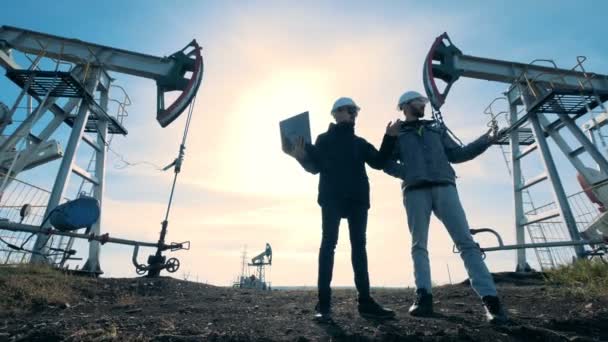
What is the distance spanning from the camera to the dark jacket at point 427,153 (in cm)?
350

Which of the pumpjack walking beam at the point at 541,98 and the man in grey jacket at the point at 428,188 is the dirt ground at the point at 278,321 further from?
the pumpjack walking beam at the point at 541,98

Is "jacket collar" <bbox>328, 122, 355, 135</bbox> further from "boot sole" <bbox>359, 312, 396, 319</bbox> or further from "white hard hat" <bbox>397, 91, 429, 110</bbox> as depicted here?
"boot sole" <bbox>359, 312, 396, 319</bbox>

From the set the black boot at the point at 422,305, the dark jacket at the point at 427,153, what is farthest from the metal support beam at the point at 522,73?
the black boot at the point at 422,305

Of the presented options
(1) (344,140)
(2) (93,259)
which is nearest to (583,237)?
(1) (344,140)

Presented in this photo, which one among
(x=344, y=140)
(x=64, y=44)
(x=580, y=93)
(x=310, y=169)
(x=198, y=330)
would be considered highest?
(x=64, y=44)

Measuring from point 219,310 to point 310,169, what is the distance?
165 centimetres

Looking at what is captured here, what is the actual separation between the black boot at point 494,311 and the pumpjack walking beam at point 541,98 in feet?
25.1

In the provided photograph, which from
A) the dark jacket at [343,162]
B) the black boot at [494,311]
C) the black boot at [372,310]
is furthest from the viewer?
the dark jacket at [343,162]

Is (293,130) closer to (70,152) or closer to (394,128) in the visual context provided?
(394,128)

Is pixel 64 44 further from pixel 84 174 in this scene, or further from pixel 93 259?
pixel 93 259

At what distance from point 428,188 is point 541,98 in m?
9.05

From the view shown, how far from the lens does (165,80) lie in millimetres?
10180

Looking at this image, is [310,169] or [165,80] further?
[165,80]

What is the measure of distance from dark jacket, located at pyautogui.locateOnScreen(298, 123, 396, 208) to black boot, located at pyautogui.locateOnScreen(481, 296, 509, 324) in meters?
1.27
